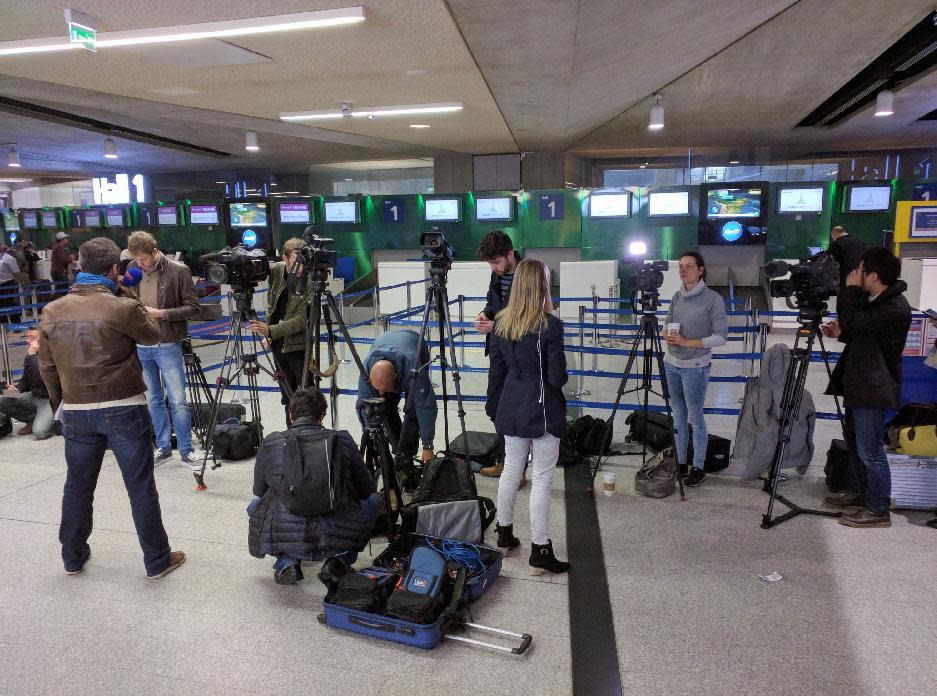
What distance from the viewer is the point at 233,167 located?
1816 centimetres

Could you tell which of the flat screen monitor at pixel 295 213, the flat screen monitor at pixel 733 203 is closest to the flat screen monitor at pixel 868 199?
the flat screen monitor at pixel 733 203

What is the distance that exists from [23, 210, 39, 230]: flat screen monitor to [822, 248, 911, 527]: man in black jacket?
18.1m

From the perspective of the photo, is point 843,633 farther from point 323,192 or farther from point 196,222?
point 323,192

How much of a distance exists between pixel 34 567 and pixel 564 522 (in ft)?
9.96

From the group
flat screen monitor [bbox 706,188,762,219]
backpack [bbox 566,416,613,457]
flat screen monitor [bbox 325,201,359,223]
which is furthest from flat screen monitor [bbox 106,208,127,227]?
backpack [bbox 566,416,613,457]

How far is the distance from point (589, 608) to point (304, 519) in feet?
4.75

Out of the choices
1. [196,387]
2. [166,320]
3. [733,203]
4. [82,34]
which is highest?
[82,34]

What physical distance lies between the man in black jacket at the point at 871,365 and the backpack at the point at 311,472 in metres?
2.96

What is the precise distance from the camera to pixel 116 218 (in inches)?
607

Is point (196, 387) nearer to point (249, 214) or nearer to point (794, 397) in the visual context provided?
point (794, 397)

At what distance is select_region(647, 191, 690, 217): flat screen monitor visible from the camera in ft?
37.2

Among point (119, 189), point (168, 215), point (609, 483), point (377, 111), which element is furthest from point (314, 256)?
point (119, 189)

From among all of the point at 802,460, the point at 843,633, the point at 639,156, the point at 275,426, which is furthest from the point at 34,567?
the point at 639,156

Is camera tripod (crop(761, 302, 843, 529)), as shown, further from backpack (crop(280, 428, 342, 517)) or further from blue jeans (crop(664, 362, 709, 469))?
backpack (crop(280, 428, 342, 517))
